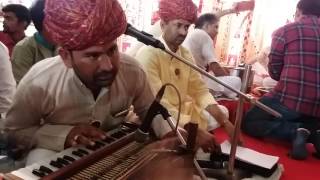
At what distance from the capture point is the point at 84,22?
165 centimetres

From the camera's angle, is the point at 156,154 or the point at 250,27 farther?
the point at 250,27

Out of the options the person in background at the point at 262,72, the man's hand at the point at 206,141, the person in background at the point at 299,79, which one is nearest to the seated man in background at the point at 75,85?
the man's hand at the point at 206,141

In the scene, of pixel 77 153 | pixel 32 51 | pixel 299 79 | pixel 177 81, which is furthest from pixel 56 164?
pixel 299 79

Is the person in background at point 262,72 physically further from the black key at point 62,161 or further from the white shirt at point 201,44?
the black key at point 62,161

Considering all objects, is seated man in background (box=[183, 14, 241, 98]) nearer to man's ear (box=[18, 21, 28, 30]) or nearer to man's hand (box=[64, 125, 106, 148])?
man's ear (box=[18, 21, 28, 30])

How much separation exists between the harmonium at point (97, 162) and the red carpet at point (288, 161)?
6.15ft

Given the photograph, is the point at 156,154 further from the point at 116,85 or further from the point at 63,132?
the point at 116,85

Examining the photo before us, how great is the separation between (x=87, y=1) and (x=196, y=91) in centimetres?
157

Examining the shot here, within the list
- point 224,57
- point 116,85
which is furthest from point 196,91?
point 224,57

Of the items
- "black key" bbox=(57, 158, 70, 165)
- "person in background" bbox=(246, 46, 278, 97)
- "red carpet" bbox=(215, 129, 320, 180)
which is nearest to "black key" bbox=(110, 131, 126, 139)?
"black key" bbox=(57, 158, 70, 165)

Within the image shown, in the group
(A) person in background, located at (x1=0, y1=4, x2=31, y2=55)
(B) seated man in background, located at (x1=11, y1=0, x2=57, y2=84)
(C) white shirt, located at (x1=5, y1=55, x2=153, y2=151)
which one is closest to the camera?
(C) white shirt, located at (x1=5, y1=55, x2=153, y2=151)

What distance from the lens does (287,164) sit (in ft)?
11.1

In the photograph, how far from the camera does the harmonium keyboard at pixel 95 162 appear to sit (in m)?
1.26

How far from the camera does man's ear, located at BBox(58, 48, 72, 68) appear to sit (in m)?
1.78
